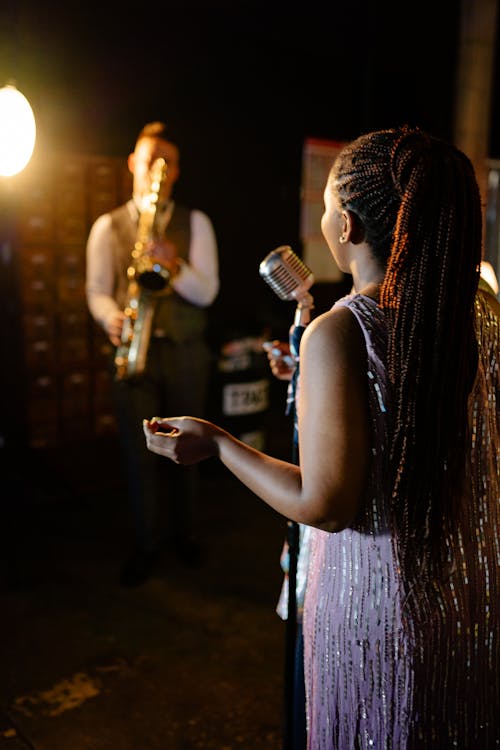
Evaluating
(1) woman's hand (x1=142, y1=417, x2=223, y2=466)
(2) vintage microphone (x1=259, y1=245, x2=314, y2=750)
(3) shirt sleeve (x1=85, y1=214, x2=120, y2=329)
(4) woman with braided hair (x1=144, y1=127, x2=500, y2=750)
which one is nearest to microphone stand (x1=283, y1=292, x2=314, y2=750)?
(2) vintage microphone (x1=259, y1=245, x2=314, y2=750)

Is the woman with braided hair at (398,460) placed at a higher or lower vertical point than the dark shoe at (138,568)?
higher

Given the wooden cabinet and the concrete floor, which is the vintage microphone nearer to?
the concrete floor

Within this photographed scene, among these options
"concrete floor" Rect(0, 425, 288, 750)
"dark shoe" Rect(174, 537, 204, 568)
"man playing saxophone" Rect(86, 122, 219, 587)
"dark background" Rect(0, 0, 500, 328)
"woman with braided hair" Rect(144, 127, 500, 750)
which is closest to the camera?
"woman with braided hair" Rect(144, 127, 500, 750)

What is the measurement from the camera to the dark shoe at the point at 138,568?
3678 millimetres

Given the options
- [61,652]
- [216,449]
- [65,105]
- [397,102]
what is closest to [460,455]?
[216,449]

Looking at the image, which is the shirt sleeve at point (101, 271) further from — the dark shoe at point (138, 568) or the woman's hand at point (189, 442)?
the woman's hand at point (189, 442)

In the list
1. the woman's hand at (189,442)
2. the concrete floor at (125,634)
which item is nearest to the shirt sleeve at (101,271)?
the concrete floor at (125,634)

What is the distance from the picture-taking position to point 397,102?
718 cm

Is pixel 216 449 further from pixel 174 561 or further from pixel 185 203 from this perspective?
A: pixel 185 203

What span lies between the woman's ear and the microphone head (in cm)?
37

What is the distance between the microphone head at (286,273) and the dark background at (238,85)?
3.31 m

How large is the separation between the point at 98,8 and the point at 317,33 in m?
2.19

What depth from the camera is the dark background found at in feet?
16.5

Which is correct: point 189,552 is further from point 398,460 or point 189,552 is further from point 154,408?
point 398,460
